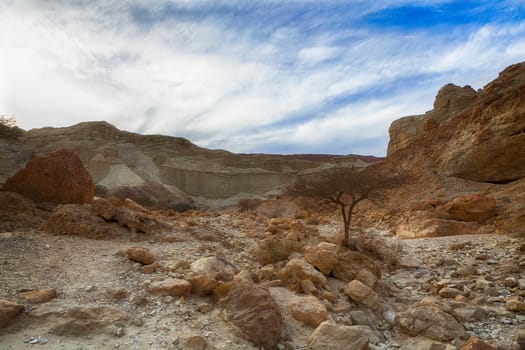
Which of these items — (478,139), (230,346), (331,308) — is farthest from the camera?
(478,139)

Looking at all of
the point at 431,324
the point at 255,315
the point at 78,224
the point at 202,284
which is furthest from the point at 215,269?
the point at 78,224

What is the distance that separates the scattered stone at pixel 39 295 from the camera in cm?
383

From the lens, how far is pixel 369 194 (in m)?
11.5

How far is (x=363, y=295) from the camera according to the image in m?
5.12

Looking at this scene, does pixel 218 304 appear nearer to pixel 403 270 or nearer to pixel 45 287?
pixel 45 287

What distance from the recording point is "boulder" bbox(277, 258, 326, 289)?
17.6 feet

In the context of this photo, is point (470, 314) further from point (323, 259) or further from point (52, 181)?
point (52, 181)

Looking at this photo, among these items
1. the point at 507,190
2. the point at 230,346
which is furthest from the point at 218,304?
the point at 507,190

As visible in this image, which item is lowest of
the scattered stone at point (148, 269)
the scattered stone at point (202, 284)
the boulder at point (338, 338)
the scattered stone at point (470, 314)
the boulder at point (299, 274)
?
the scattered stone at point (470, 314)

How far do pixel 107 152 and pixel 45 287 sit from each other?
39.8m

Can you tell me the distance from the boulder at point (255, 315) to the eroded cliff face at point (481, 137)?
17.1 m

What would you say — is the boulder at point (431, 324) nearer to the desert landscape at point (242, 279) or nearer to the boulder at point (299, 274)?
the desert landscape at point (242, 279)

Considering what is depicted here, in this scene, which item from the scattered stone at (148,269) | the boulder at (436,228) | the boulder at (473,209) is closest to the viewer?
the scattered stone at (148,269)

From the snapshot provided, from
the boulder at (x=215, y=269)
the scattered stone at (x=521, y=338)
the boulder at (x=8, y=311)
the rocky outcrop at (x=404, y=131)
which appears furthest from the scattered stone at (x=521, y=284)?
the rocky outcrop at (x=404, y=131)
